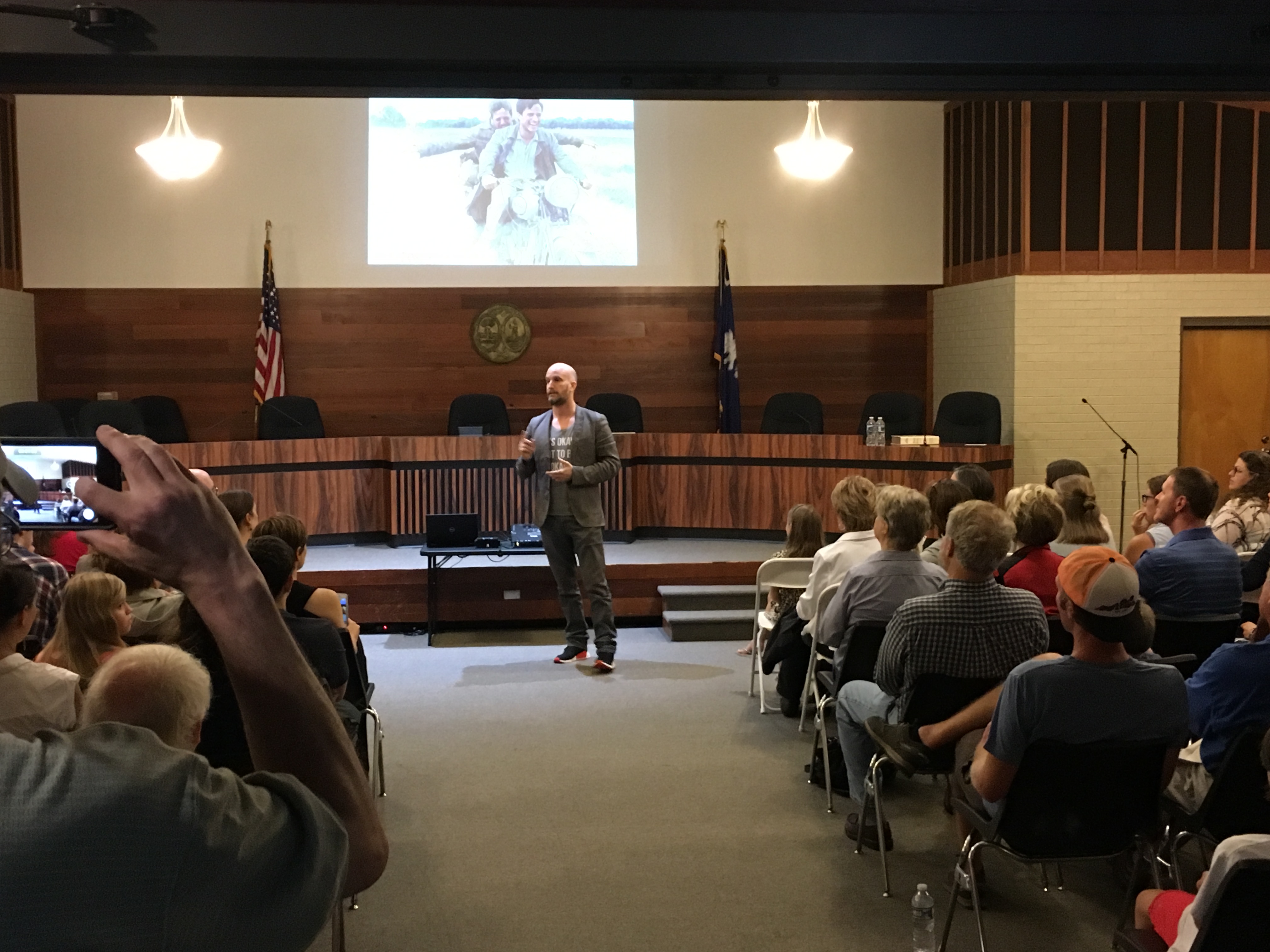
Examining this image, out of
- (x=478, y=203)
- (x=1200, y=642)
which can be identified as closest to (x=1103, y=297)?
(x=478, y=203)

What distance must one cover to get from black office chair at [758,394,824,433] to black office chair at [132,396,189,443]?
16.8 ft

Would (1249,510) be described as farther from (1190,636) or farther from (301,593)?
(301,593)

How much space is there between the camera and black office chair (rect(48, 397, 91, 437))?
9711 millimetres

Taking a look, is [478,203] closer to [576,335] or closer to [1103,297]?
[576,335]

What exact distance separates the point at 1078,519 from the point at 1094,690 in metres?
2.02

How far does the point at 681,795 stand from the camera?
4484 millimetres

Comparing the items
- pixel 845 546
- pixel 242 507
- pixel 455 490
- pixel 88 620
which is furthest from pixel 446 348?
pixel 88 620

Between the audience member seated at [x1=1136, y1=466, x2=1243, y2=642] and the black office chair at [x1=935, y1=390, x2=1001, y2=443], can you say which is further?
the black office chair at [x1=935, y1=390, x2=1001, y2=443]

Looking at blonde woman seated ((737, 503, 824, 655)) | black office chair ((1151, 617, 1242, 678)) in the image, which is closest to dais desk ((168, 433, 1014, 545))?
blonde woman seated ((737, 503, 824, 655))

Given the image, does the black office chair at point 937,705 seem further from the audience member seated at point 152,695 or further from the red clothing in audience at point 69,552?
the red clothing in audience at point 69,552

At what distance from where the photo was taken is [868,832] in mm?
3934

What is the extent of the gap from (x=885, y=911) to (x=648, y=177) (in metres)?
8.49

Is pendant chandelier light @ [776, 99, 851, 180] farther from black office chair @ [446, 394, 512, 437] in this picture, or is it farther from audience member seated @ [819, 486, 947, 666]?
audience member seated @ [819, 486, 947, 666]

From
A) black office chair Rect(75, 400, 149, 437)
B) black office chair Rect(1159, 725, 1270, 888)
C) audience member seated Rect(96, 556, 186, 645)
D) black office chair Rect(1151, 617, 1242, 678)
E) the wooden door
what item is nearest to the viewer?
black office chair Rect(1159, 725, 1270, 888)
